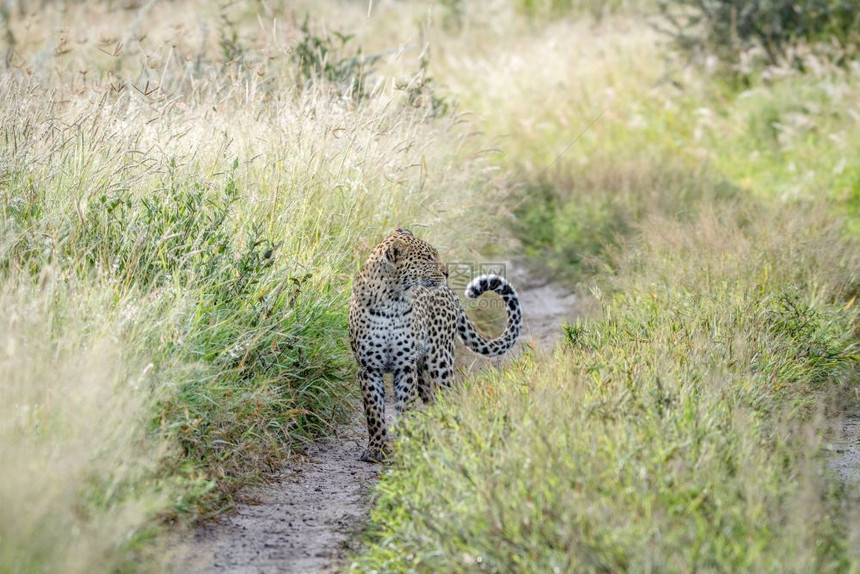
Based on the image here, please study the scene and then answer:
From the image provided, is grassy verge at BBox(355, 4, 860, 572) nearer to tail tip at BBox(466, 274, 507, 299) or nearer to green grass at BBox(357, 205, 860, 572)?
green grass at BBox(357, 205, 860, 572)

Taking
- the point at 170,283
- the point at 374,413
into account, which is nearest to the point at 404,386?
the point at 374,413

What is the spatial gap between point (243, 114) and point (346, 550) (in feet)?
14.6

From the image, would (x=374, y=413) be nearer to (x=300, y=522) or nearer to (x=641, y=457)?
(x=300, y=522)

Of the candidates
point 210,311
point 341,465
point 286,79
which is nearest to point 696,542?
point 341,465

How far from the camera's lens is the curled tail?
6.29 metres

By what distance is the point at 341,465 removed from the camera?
19.0ft

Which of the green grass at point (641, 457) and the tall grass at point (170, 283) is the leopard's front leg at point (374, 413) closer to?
the tall grass at point (170, 283)

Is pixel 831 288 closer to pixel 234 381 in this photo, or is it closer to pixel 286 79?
pixel 234 381

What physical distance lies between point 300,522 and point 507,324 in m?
2.13

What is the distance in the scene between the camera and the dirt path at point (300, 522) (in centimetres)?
433

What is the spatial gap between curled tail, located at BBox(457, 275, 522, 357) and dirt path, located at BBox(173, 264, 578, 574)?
2.86 ft

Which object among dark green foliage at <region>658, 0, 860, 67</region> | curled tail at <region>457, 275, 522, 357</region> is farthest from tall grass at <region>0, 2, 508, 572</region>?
Answer: dark green foliage at <region>658, 0, 860, 67</region>

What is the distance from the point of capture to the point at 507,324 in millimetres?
6531

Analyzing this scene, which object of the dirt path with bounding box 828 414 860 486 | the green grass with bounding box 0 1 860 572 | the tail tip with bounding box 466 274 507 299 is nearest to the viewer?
the green grass with bounding box 0 1 860 572
